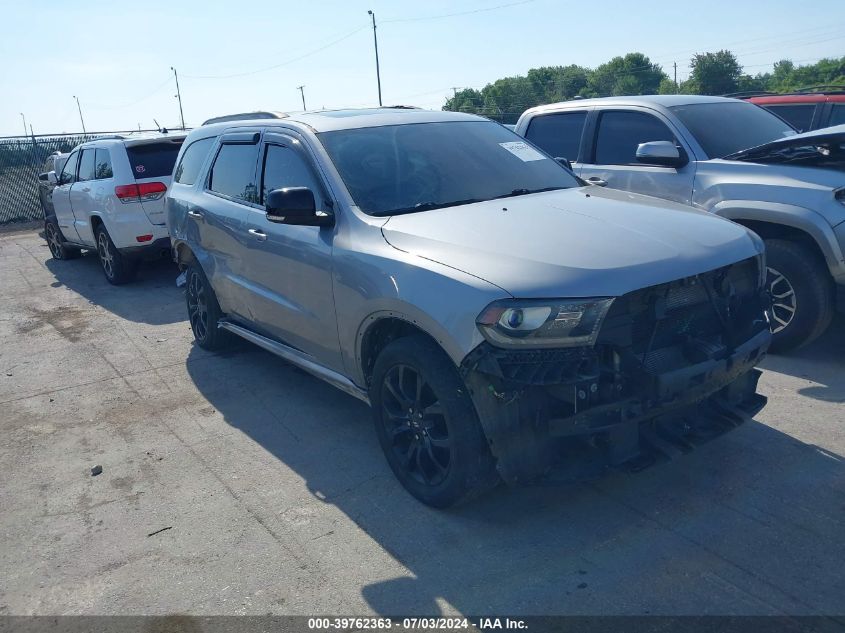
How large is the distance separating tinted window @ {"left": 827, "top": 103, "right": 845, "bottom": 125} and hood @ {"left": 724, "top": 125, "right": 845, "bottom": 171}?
301 cm

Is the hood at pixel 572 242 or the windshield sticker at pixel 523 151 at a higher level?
the windshield sticker at pixel 523 151

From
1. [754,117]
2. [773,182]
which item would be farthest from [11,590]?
[754,117]

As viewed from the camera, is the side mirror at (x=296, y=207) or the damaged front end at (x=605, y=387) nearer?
the damaged front end at (x=605, y=387)

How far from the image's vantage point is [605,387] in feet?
10.6

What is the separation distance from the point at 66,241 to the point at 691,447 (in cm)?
1087

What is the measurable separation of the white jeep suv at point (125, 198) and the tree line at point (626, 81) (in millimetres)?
56757

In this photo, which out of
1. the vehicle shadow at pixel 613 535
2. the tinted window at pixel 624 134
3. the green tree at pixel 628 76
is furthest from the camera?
the green tree at pixel 628 76

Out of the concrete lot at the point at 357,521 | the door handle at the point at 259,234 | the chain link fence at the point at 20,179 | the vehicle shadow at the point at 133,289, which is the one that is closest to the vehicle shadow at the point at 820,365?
the concrete lot at the point at 357,521

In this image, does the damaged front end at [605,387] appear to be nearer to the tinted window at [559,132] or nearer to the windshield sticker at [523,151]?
the windshield sticker at [523,151]

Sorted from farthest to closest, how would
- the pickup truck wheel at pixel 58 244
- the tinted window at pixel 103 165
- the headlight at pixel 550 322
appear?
the pickup truck wheel at pixel 58 244, the tinted window at pixel 103 165, the headlight at pixel 550 322

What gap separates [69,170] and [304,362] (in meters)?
7.99

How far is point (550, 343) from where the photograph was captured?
317cm

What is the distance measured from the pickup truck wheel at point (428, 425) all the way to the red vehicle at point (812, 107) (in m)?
6.45

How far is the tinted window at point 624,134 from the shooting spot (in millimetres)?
6570
